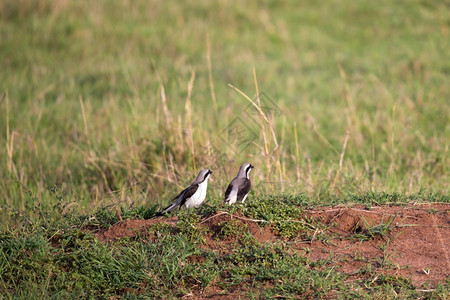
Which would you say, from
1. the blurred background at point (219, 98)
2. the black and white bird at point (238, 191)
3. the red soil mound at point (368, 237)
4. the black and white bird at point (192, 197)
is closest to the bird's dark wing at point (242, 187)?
the black and white bird at point (238, 191)

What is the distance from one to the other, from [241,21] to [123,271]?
10.2 metres

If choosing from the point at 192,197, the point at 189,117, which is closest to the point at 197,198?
the point at 192,197

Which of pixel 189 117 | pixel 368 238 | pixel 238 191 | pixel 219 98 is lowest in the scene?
pixel 219 98

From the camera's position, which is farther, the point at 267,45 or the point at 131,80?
the point at 267,45

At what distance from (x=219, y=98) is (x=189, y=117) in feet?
12.7

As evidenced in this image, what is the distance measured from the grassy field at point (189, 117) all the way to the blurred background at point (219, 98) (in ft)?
0.13

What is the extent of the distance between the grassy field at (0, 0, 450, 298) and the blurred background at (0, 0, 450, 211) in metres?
0.04

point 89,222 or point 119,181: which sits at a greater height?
point 89,222

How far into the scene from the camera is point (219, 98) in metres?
9.70

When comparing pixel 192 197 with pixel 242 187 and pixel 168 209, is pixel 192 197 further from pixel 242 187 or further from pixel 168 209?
pixel 242 187

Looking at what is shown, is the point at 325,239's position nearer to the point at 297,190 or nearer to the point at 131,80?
the point at 297,190

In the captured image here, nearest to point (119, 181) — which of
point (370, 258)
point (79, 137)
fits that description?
point (79, 137)

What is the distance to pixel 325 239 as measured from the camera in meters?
4.28

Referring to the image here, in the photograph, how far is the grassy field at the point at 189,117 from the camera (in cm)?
432
